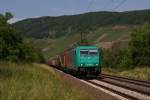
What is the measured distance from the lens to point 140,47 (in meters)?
91.1

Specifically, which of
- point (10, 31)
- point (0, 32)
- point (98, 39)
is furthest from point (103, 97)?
point (98, 39)

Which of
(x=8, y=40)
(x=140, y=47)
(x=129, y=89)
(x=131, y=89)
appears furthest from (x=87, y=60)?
(x=140, y=47)

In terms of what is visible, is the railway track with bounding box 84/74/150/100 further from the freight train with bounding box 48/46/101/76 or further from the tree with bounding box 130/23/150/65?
the tree with bounding box 130/23/150/65

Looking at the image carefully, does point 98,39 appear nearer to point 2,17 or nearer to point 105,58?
point 105,58

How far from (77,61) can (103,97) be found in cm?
2466

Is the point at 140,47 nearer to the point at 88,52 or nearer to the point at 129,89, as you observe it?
the point at 88,52

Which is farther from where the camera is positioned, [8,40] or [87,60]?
[8,40]

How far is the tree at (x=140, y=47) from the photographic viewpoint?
89.2 meters

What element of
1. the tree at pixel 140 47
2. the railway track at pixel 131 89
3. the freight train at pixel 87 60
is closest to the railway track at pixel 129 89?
the railway track at pixel 131 89

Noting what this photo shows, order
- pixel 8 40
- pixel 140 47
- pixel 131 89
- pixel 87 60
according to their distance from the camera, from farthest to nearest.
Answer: pixel 140 47 < pixel 8 40 < pixel 87 60 < pixel 131 89

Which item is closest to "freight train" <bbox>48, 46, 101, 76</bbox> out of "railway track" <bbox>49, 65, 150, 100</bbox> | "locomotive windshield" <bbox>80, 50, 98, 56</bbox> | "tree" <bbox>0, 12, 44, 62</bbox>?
"locomotive windshield" <bbox>80, 50, 98, 56</bbox>

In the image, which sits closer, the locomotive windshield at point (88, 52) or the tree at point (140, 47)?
the locomotive windshield at point (88, 52)

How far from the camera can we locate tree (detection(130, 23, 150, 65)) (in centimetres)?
8925

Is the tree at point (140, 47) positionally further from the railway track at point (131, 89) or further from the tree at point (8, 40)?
the railway track at point (131, 89)
